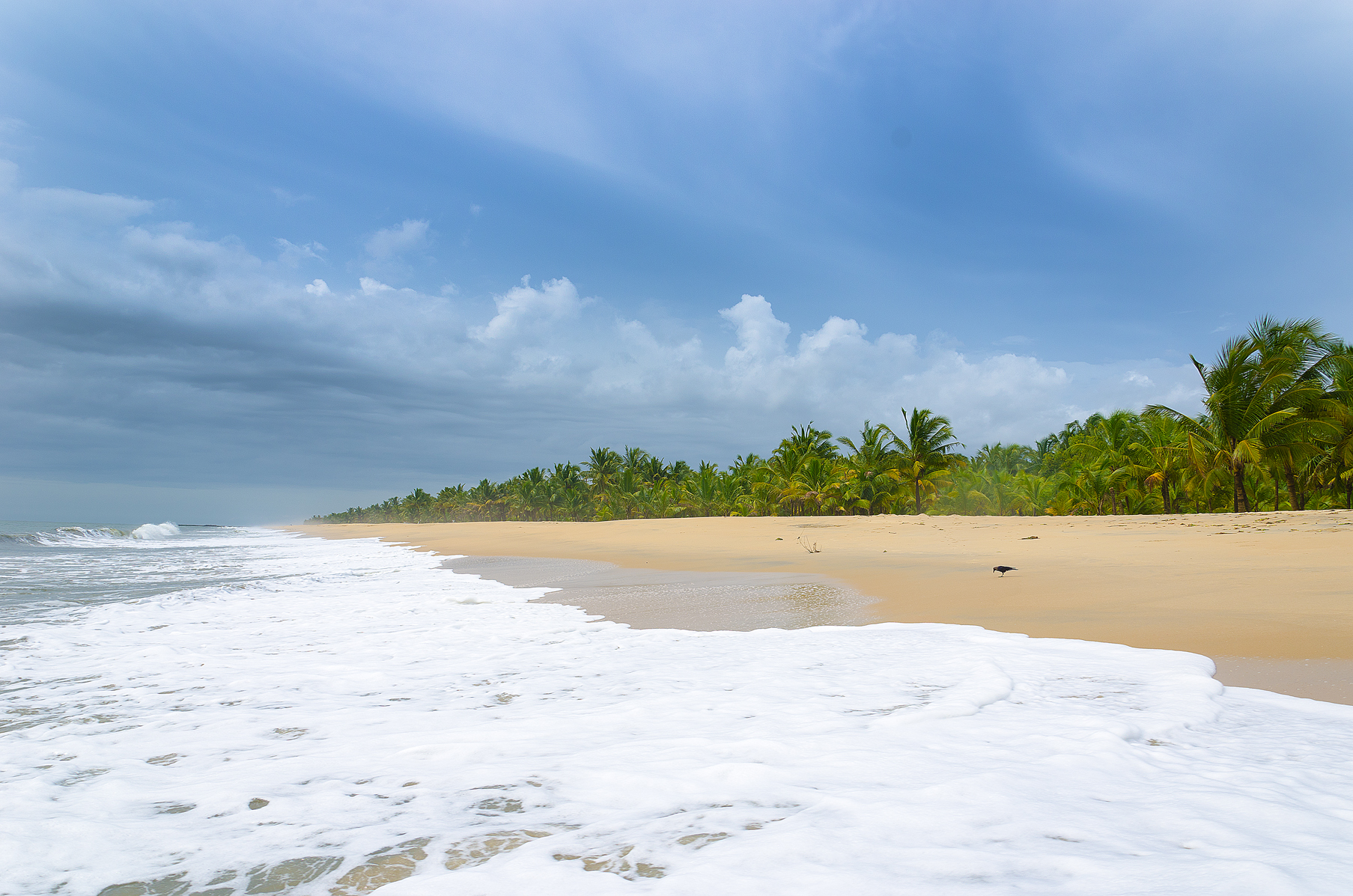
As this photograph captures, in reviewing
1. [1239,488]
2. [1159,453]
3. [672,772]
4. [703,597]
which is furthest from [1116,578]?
[1159,453]

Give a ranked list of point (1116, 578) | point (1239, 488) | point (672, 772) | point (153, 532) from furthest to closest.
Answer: point (153, 532) → point (1239, 488) → point (1116, 578) → point (672, 772)

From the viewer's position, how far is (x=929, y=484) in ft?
124

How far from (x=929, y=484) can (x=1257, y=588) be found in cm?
3172

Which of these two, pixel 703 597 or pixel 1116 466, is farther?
pixel 1116 466

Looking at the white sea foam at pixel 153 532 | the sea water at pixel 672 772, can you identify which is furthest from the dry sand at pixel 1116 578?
the white sea foam at pixel 153 532

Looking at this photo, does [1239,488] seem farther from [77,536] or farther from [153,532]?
[153,532]

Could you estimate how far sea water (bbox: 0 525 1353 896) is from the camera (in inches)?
85.1

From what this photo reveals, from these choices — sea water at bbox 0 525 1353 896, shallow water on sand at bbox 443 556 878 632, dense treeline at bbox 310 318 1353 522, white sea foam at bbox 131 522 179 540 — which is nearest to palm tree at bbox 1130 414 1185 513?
dense treeline at bbox 310 318 1353 522

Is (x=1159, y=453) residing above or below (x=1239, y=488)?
above

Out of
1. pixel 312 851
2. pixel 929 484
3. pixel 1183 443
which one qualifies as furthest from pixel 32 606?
pixel 929 484

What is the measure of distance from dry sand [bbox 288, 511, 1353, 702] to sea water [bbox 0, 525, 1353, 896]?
0.79m

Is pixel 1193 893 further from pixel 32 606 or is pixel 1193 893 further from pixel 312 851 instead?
pixel 32 606

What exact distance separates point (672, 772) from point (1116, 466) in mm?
39036

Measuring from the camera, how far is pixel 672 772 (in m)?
2.99
